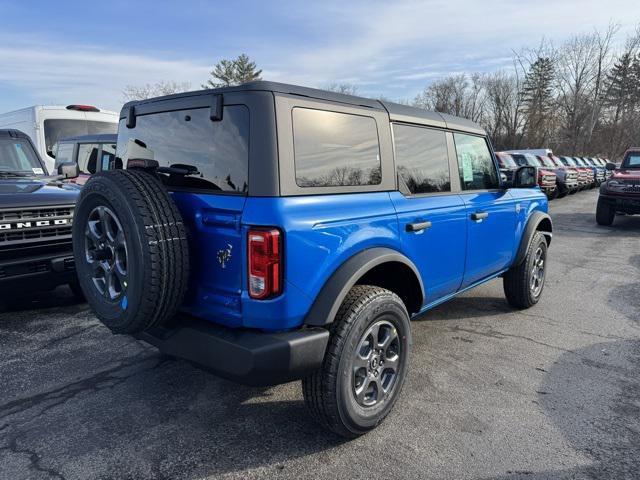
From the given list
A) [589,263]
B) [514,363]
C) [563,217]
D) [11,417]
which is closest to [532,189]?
[514,363]

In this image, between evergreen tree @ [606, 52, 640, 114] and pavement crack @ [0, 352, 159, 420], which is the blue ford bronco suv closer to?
pavement crack @ [0, 352, 159, 420]

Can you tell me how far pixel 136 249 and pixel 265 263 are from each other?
65 centimetres

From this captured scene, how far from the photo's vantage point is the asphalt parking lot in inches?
95.3

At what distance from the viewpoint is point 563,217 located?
13.3m

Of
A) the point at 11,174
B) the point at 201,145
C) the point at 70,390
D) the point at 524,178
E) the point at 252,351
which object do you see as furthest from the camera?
the point at 11,174

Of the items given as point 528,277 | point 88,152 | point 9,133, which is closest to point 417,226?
point 528,277

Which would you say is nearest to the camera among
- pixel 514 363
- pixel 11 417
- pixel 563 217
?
pixel 11 417

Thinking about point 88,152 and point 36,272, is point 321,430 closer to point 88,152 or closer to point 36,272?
point 36,272

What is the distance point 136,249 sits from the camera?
7.34ft

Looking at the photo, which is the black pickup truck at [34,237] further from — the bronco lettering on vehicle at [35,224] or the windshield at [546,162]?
the windshield at [546,162]

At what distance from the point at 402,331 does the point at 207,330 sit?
1.22 metres

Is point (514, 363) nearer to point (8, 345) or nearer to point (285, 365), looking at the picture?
point (285, 365)

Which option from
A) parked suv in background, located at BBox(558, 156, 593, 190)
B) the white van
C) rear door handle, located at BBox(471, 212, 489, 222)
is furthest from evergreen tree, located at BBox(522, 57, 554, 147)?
rear door handle, located at BBox(471, 212, 489, 222)

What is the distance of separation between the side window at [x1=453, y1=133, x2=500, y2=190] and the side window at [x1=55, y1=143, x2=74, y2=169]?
7750 mm
